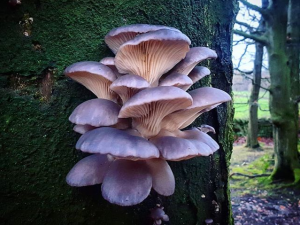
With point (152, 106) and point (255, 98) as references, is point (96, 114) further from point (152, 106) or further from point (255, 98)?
point (255, 98)

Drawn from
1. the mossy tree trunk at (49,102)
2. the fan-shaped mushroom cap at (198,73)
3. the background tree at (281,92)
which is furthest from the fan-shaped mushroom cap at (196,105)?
the background tree at (281,92)

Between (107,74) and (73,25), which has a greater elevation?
(73,25)

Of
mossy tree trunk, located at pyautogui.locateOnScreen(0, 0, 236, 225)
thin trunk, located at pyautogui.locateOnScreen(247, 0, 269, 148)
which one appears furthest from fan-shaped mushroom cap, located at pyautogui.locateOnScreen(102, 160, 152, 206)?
thin trunk, located at pyautogui.locateOnScreen(247, 0, 269, 148)

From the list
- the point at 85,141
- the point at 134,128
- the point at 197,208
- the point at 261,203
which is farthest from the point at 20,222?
the point at 261,203

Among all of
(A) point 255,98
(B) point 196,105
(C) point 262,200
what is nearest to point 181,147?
(B) point 196,105

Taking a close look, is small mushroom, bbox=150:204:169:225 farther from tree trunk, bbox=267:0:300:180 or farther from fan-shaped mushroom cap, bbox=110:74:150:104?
tree trunk, bbox=267:0:300:180

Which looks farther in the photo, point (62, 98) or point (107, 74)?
point (62, 98)

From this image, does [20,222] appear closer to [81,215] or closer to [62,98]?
[81,215]

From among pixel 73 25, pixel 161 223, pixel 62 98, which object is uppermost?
pixel 73 25

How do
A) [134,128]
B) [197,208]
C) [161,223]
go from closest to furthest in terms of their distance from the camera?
[134,128] < [161,223] < [197,208]
